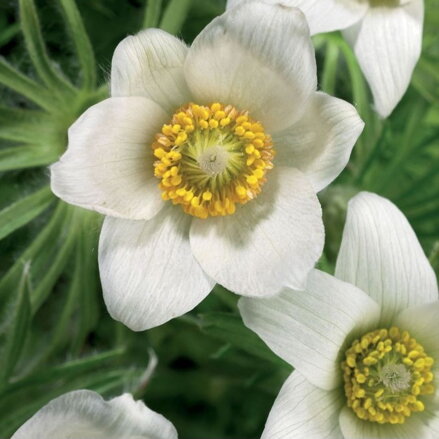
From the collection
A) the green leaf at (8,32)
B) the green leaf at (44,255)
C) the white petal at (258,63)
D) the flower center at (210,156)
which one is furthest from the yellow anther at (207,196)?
the green leaf at (8,32)

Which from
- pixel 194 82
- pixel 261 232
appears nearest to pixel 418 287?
pixel 261 232

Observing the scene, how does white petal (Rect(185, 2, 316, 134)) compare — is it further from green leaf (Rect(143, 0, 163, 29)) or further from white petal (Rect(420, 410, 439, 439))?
white petal (Rect(420, 410, 439, 439))

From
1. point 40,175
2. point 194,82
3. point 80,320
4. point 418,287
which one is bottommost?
point 80,320

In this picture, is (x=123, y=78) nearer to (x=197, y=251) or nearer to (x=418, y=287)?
(x=197, y=251)

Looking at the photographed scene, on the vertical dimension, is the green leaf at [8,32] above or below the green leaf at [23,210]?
above

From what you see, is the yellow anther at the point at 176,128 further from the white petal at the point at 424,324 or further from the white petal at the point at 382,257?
the white petal at the point at 424,324

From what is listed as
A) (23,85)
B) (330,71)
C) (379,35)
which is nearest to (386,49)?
(379,35)
